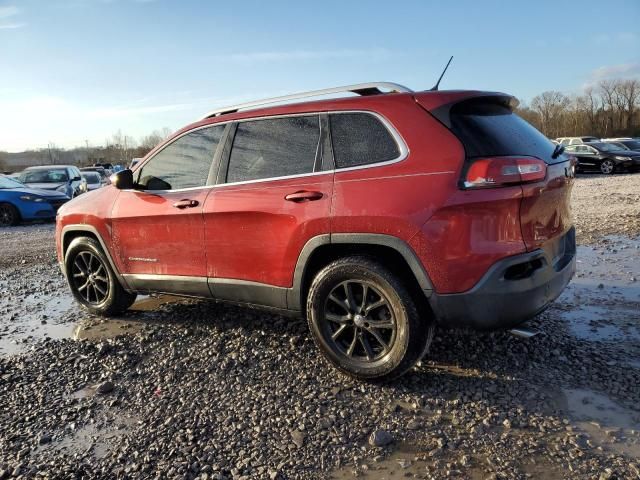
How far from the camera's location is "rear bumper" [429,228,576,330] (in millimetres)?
2771

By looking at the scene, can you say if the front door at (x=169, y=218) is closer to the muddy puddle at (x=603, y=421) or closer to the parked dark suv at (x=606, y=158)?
the muddy puddle at (x=603, y=421)

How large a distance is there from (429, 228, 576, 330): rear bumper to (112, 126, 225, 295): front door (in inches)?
79.0

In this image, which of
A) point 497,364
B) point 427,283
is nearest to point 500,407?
point 497,364

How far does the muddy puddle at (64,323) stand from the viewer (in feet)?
14.5

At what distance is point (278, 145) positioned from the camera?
11.7 ft

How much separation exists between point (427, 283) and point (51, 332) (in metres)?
3.66

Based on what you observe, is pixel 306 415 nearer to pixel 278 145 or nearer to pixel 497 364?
pixel 497 364

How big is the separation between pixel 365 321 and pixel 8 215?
12916mm

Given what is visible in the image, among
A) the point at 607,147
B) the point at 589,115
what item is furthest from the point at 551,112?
the point at 607,147

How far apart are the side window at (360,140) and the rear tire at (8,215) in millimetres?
12430

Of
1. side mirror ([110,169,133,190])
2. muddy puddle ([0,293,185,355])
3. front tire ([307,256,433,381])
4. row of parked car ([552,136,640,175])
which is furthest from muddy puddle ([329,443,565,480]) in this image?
row of parked car ([552,136,640,175])

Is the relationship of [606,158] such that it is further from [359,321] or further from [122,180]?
[122,180]

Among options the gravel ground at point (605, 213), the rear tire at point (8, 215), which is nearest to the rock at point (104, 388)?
the gravel ground at point (605, 213)

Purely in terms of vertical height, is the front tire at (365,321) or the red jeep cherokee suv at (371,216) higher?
the red jeep cherokee suv at (371,216)
